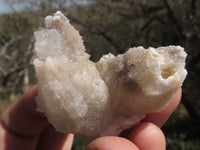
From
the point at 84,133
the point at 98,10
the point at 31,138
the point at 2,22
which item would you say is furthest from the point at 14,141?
the point at 2,22

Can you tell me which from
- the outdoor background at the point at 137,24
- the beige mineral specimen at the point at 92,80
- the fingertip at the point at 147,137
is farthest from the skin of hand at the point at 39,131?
the outdoor background at the point at 137,24

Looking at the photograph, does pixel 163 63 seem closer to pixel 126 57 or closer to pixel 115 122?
pixel 126 57

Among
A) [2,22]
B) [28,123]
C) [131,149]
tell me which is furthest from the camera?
[2,22]

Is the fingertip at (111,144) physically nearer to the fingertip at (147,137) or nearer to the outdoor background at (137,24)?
the fingertip at (147,137)

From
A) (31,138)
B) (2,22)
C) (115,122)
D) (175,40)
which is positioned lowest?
(175,40)

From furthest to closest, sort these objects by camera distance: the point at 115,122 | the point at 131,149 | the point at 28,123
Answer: the point at 28,123 < the point at 115,122 < the point at 131,149

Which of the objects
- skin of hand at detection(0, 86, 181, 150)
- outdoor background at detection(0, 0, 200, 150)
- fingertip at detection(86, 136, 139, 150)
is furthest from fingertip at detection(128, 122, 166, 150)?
outdoor background at detection(0, 0, 200, 150)

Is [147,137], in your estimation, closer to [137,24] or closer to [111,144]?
[111,144]

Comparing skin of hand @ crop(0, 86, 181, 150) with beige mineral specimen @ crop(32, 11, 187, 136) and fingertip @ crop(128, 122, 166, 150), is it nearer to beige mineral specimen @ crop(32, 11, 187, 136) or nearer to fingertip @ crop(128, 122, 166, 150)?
fingertip @ crop(128, 122, 166, 150)
